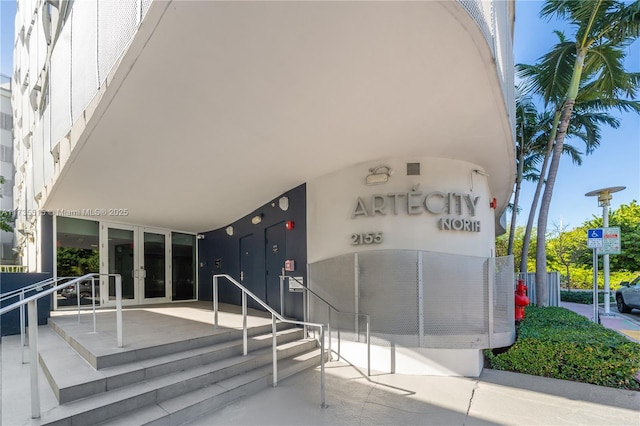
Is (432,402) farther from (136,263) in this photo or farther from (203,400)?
(136,263)

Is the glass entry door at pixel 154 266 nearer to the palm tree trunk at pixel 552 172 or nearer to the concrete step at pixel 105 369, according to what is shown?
the concrete step at pixel 105 369

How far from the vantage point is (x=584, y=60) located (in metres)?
7.58

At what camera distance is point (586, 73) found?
8055mm

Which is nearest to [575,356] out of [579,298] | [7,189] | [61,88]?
[61,88]

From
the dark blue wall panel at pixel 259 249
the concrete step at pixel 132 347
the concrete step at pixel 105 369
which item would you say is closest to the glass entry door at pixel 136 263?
the dark blue wall panel at pixel 259 249

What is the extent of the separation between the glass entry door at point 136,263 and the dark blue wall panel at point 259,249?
41.1 inches

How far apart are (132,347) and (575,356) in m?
5.84

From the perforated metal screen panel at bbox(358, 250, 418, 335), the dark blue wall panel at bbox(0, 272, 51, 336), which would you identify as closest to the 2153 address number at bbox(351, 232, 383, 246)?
the perforated metal screen panel at bbox(358, 250, 418, 335)

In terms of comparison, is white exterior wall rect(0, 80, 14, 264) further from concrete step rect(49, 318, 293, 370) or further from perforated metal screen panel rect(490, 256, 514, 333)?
perforated metal screen panel rect(490, 256, 514, 333)

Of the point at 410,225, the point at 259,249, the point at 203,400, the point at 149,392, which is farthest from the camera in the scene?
the point at 259,249

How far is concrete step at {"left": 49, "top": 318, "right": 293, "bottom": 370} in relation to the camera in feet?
11.9

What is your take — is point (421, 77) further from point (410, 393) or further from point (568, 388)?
point (568, 388)

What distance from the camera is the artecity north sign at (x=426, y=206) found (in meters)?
5.29

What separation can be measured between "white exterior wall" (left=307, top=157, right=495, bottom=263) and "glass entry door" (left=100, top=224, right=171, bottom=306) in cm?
587
